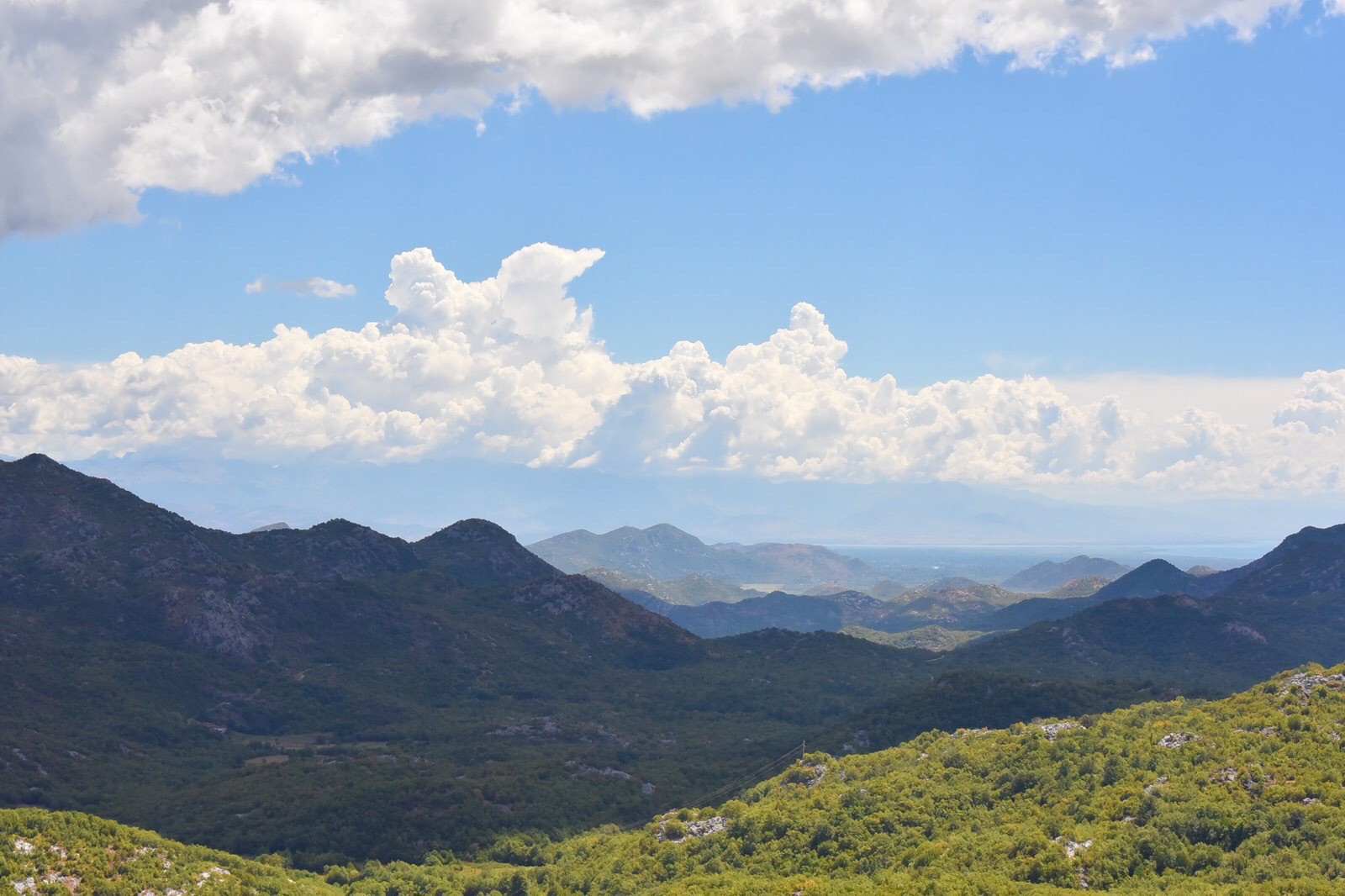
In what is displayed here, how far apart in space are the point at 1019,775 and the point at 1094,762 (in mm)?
6150

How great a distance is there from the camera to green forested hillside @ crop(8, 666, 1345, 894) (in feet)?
211

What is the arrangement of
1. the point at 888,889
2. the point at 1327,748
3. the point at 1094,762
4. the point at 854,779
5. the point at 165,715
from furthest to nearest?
the point at 165,715 → the point at 854,779 → the point at 1094,762 → the point at 1327,748 → the point at 888,889

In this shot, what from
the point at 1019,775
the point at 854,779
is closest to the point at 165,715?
the point at 854,779

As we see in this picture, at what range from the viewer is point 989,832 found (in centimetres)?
7544

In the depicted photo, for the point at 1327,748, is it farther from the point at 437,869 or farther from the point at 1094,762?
the point at 437,869

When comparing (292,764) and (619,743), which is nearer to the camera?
(292,764)

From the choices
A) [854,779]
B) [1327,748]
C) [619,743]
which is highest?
[1327,748]

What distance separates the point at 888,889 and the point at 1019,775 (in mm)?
25477

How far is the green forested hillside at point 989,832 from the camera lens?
64438mm

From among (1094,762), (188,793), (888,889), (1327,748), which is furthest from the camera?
(188,793)

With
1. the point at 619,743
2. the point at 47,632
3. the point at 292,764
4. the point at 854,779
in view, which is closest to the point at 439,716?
the point at 619,743

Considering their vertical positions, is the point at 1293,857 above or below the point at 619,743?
above

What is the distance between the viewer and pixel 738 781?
14125cm

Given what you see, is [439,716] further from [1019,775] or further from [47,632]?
[1019,775]
